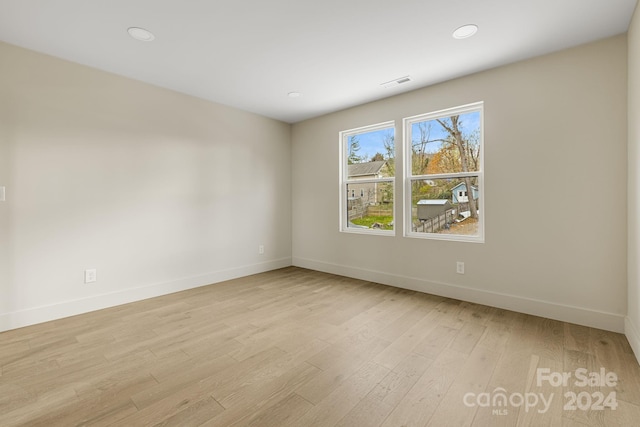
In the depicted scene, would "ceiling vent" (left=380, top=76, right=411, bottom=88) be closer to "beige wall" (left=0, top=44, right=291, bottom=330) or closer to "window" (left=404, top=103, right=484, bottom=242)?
"window" (left=404, top=103, right=484, bottom=242)

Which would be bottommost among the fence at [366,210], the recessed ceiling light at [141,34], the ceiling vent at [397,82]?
the fence at [366,210]

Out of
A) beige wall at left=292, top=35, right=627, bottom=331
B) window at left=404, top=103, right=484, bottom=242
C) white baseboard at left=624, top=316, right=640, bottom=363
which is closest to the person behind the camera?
white baseboard at left=624, top=316, right=640, bottom=363

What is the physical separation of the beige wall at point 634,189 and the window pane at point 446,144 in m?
1.18

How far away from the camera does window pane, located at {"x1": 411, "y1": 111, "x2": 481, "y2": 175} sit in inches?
128

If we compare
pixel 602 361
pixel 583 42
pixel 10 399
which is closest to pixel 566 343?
pixel 602 361

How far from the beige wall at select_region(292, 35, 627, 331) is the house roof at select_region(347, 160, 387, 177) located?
85 cm

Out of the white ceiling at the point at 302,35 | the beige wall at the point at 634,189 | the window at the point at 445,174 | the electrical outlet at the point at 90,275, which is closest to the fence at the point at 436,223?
the window at the point at 445,174

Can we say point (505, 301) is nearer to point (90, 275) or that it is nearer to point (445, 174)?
point (445, 174)

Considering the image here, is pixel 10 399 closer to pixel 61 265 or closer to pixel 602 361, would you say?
pixel 61 265

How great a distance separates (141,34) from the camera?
242cm

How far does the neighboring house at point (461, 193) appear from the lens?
3.23 meters

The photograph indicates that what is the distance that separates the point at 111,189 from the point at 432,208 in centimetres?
371

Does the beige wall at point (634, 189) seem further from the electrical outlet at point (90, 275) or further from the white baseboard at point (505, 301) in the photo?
the electrical outlet at point (90, 275)

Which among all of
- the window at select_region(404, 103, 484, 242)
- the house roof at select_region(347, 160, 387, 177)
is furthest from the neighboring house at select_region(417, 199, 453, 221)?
the house roof at select_region(347, 160, 387, 177)
